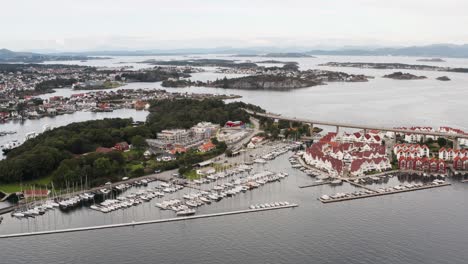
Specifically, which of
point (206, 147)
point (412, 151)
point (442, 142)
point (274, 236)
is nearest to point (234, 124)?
point (206, 147)

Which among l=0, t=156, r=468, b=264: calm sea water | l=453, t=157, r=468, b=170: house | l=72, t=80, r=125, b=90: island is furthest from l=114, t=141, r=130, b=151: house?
l=72, t=80, r=125, b=90: island

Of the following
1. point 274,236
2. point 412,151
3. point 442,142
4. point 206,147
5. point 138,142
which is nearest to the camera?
point 274,236

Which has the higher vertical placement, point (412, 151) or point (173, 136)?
point (173, 136)

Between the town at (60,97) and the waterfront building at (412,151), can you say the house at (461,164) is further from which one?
the town at (60,97)


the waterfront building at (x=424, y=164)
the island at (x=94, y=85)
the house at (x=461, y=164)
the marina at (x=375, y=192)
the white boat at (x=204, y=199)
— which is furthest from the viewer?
the island at (x=94, y=85)

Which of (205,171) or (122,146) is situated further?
(122,146)

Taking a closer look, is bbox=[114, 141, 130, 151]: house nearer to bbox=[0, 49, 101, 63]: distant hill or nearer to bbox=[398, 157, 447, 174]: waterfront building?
bbox=[398, 157, 447, 174]: waterfront building

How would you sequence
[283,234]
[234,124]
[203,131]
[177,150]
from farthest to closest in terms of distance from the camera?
[234,124]
[203,131]
[177,150]
[283,234]

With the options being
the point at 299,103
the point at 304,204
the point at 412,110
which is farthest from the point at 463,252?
the point at 299,103

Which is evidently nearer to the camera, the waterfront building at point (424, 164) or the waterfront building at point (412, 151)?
the waterfront building at point (424, 164)

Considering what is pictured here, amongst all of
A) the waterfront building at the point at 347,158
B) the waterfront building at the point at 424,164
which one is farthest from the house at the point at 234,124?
Result: the waterfront building at the point at 424,164

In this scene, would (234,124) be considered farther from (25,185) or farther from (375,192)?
(25,185)
